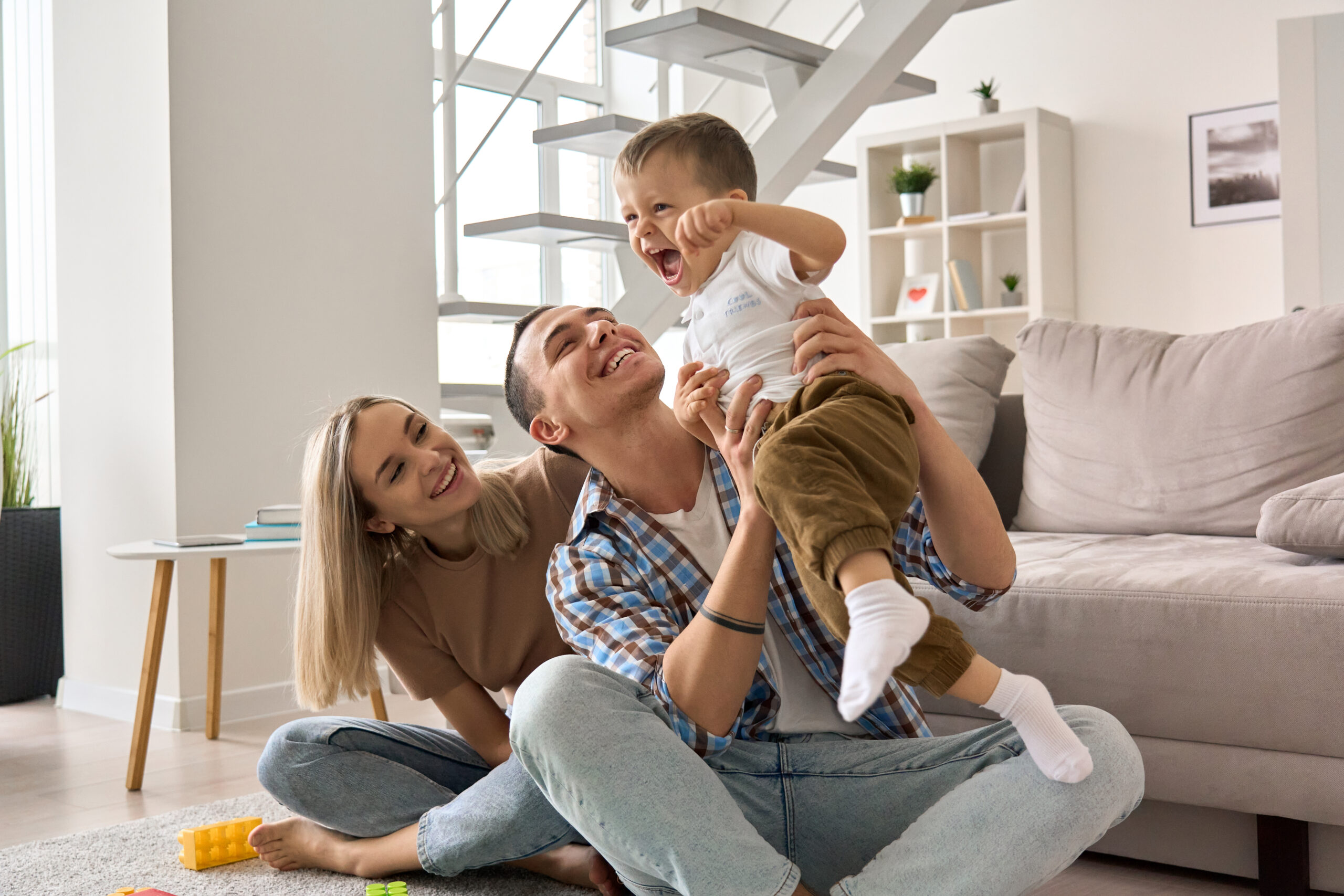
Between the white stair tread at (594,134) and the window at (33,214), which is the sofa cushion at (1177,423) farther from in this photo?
the window at (33,214)

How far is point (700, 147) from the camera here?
148cm

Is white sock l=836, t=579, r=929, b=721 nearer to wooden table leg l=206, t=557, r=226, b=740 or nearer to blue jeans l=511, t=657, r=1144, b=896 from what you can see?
blue jeans l=511, t=657, r=1144, b=896

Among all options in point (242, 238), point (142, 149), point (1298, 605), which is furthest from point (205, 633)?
point (1298, 605)

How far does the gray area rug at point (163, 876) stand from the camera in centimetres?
173

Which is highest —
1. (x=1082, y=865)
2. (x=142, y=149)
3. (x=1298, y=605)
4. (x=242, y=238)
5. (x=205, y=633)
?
(x=142, y=149)

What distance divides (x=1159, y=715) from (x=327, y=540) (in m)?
1.18

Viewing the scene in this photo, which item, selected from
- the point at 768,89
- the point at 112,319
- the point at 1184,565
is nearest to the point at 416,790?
the point at 1184,565

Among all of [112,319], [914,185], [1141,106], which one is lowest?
[112,319]

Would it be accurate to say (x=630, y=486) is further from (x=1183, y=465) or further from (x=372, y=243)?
(x=372, y=243)

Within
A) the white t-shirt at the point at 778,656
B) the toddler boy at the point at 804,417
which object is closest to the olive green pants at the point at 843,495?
the toddler boy at the point at 804,417

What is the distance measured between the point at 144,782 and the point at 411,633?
1.17m

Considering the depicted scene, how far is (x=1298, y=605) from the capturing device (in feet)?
5.13

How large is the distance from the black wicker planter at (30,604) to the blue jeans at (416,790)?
6.99 feet

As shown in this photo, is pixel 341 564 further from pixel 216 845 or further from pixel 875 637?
pixel 875 637
